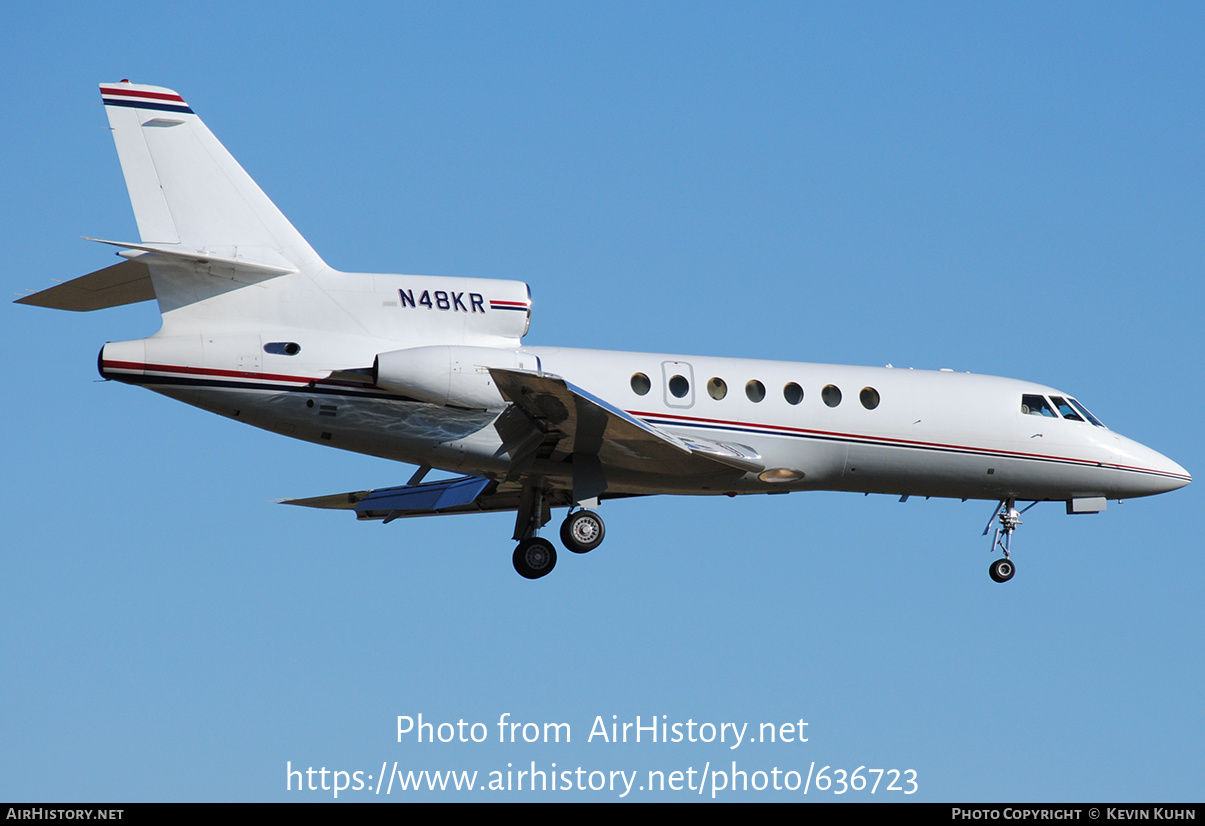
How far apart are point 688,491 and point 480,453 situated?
10.4 feet

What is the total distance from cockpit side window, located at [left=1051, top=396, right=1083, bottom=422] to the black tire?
2.36m

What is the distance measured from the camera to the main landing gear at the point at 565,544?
18719 millimetres

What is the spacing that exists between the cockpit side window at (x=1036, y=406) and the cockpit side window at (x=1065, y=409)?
151 millimetres

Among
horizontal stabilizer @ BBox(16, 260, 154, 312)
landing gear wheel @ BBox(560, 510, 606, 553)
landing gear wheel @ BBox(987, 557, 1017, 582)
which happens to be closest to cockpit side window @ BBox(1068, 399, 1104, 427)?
landing gear wheel @ BBox(987, 557, 1017, 582)

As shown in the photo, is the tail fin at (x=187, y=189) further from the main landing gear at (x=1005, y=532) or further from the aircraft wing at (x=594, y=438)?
the main landing gear at (x=1005, y=532)

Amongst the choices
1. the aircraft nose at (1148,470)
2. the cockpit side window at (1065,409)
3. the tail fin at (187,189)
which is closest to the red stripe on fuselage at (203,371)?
the tail fin at (187,189)

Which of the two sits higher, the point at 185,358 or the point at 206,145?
the point at 206,145

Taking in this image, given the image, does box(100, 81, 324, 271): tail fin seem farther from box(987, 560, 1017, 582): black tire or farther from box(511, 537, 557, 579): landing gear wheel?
box(987, 560, 1017, 582): black tire

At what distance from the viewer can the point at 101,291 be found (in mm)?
17688

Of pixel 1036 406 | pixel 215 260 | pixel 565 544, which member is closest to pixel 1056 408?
pixel 1036 406

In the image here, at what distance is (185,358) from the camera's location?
17094 mm
